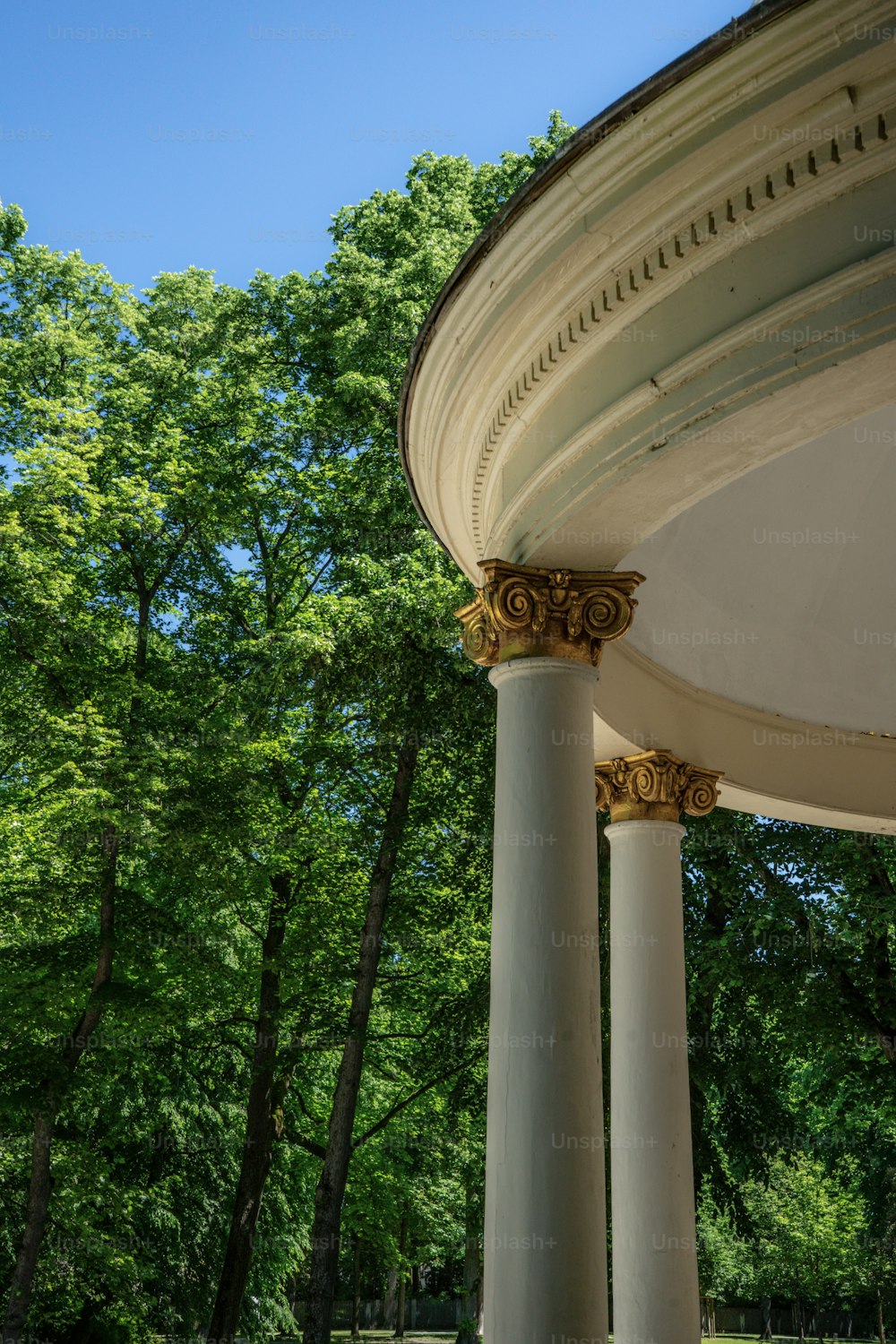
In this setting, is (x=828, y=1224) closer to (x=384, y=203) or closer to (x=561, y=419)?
(x=384, y=203)

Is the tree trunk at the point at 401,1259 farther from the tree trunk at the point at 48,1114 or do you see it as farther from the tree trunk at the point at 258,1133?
the tree trunk at the point at 48,1114

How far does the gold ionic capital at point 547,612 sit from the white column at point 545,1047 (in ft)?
1.55

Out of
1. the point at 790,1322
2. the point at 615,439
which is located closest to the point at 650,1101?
the point at 615,439

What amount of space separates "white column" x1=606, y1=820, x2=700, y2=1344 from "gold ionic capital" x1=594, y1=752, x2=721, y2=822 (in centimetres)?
19

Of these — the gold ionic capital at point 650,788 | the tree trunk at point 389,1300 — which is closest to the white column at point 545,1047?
the gold ionic capital at point 650,788

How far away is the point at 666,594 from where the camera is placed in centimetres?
1631

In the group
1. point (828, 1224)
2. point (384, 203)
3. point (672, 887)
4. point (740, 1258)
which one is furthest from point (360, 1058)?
point (740, 1258)

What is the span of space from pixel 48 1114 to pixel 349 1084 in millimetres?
7050

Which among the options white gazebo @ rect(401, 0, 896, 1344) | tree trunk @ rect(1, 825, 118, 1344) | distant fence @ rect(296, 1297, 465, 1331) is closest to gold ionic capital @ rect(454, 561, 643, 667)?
white gazebo @ rect(401, 0, 896, 1344)

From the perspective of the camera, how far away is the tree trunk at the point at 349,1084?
94.2 feet

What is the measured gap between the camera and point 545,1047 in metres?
9.18

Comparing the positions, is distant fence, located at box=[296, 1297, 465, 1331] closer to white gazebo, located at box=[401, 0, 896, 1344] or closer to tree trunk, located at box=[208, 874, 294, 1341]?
tree trunk, located at box=[208, 874, 294, 1341]

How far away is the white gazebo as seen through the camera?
7441 millimetres

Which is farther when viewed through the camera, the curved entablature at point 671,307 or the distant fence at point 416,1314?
the distant fence at point 416,1314
